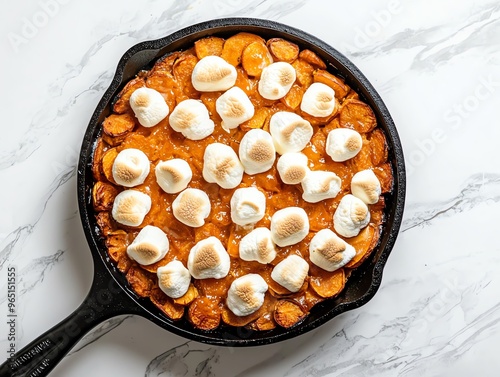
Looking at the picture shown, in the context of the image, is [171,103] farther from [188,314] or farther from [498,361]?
[498,361]

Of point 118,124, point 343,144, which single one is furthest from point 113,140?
point 343,144

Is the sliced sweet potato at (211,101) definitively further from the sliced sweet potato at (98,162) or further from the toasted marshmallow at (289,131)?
the sliced sweet potato at (98,162)

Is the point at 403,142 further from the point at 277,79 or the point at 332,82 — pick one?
the point at 277,79

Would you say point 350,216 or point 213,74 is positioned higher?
point 213,74

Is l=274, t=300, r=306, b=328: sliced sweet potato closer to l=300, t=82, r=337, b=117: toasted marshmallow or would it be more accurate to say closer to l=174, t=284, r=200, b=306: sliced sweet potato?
l=174, t=284, r=200, b=306: sliced sweet potato

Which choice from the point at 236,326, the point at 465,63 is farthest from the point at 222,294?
the point at 465,63

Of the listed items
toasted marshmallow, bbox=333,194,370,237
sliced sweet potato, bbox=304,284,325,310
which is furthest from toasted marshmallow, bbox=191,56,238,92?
sliced sweet potato, bbox=304,284,325,310

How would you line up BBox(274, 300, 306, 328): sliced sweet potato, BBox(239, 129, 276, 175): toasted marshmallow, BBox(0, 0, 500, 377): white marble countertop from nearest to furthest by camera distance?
1. BBox(239, 129, 276, 175): toasted marshmallow
2. BBox(274, 300, 306, 328): sliced sweet potato
3. BBox(0, 0, 500, 377): white marble countertop
